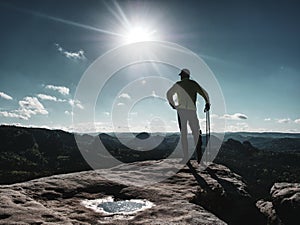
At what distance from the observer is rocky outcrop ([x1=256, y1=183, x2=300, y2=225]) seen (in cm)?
918

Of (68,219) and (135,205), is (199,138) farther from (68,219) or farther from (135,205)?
(68,219)

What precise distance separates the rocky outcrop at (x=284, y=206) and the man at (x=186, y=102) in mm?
3703

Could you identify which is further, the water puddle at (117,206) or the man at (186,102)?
the man at (186,102)

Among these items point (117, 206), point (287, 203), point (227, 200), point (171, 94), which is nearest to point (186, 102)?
point (171, 94)

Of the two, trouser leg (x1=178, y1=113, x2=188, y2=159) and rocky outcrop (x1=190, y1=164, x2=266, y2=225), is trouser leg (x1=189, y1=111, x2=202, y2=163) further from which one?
rocky outcrop (x1=190, y1=164, x2=266, y2=225)

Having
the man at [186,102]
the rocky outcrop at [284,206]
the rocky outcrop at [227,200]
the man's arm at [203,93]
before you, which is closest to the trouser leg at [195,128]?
the man at [186,102]

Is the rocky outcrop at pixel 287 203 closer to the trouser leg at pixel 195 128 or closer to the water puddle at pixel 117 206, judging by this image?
the trouser leg at pixel 195 128

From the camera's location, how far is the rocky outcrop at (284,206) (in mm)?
9177

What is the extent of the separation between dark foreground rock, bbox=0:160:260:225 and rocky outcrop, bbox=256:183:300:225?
0.82 m

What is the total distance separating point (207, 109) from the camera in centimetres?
1376

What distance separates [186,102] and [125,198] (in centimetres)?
611

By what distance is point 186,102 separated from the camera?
12.9 m

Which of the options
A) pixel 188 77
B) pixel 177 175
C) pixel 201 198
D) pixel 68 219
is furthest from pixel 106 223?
pixel 188 77

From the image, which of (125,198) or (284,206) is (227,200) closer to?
(284,206)
